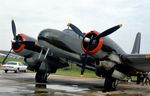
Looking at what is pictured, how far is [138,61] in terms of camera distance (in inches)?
535

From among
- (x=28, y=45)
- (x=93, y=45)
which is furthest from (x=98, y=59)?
(x=28, y=45)

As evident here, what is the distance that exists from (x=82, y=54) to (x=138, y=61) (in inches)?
162

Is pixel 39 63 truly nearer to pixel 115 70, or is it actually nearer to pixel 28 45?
pixel 28 45

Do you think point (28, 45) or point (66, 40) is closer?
point (66, 40)

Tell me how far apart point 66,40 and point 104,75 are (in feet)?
12.8

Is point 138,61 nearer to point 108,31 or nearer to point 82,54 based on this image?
point 108,31

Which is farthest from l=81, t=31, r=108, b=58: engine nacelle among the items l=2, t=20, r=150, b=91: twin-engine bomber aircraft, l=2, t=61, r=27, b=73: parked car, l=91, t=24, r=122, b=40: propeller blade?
l=2, t=61, r=27, b=73: parked car

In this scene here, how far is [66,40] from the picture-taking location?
49.5 feet

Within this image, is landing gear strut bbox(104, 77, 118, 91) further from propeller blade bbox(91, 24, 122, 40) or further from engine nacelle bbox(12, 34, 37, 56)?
engine nacelle bbox(12, 34, 37, 56)

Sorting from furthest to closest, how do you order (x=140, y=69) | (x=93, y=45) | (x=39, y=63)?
(x=39, y=63)
(x=140, y=69)
(x=93, y=45)

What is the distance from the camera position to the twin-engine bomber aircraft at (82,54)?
13.3 metres

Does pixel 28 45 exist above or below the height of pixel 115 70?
above

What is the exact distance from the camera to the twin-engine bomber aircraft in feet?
43.7

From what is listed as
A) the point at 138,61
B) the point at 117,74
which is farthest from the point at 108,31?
the point at 117,74
